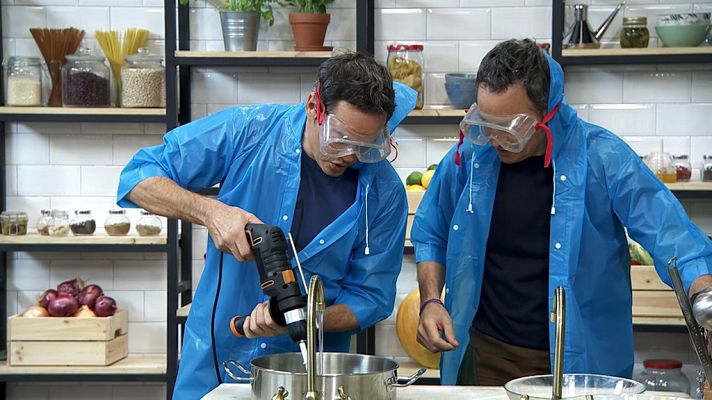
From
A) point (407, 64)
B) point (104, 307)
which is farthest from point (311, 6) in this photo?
point (104, 307)

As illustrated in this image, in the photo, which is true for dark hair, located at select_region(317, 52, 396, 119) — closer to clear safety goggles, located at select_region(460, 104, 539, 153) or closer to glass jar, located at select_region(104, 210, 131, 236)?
clear safety goggles, located at select_region(460, 104, 539, 153)

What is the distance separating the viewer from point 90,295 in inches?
178

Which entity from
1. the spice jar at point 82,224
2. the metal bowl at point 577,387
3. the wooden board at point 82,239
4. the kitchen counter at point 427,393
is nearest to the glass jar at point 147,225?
the wooden board at point 82,239

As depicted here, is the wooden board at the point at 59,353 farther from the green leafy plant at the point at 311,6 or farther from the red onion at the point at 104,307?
the green leafy plant at the point at 311,6

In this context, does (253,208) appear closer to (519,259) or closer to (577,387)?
(519,259)

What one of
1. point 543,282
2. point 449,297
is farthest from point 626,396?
point 449,297

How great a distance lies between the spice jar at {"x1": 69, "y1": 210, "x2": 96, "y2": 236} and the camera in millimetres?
4562

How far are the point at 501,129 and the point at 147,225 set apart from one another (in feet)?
7.79

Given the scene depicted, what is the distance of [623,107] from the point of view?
4613mm

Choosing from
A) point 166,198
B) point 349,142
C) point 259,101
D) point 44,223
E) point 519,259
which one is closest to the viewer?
point 349,142

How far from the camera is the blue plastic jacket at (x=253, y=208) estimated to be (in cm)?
265

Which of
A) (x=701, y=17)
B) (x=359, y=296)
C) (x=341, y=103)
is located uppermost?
(x=701, y=17)

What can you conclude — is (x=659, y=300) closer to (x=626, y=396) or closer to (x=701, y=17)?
(x=701, y=17)

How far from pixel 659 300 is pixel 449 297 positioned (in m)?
1.73
